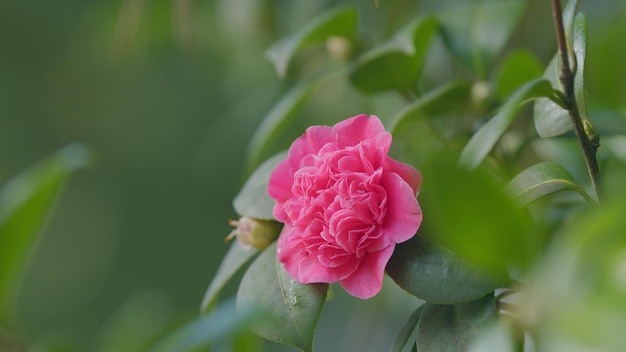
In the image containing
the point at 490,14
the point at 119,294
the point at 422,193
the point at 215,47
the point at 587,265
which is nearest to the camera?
the point at 587,265

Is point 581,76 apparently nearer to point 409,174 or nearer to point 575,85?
point 575,85

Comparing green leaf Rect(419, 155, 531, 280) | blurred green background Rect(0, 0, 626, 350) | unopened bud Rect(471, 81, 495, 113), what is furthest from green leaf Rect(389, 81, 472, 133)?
blurred green background Rect(0, 0, 626, 350)

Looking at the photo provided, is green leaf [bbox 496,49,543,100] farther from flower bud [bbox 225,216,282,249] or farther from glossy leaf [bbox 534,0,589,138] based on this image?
flower bud [bbox 225,216,282,249]

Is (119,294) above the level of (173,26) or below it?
below

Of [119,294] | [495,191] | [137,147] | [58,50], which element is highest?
[495,191]

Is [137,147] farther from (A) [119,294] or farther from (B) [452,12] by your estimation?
(B) [452,12]

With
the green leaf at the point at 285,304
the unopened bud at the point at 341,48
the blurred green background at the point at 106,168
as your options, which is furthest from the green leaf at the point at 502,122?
the blurred green background at the point at 106,168

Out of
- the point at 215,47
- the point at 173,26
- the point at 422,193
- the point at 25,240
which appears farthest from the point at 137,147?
the point at 422,193
